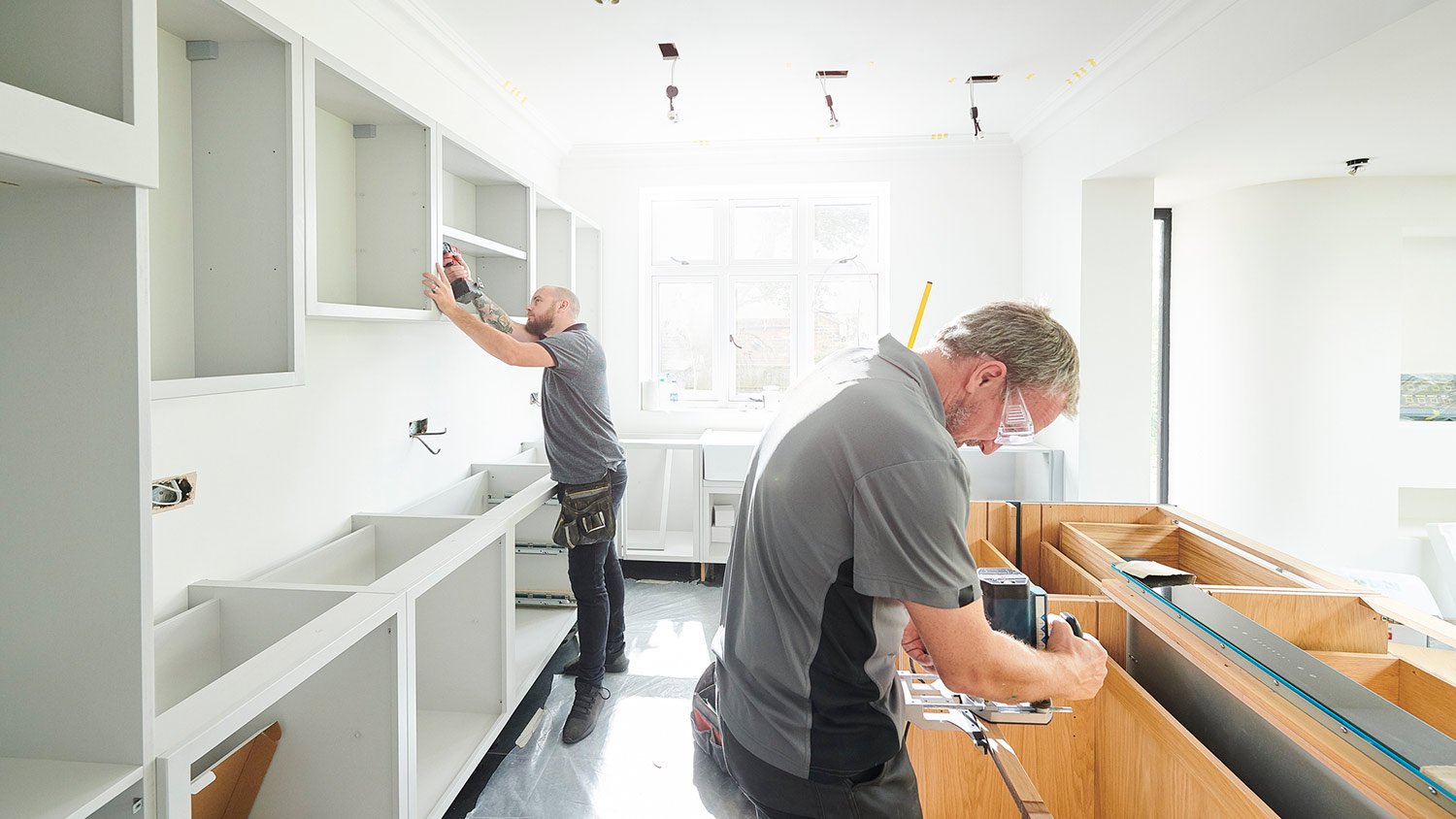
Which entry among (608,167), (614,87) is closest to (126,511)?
(614,87)

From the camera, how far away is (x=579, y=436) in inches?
108

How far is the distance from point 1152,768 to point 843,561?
1.00 metres

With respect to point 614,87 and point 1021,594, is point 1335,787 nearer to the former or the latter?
point 1021,594

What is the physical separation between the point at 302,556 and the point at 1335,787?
7.90 feet

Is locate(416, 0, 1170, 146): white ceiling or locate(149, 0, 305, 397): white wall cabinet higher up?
locate(416, 0, 1170, 146): white ceiling

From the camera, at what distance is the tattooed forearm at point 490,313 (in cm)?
243

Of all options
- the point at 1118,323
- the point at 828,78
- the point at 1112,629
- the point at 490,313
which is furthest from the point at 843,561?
the point at 1118,323

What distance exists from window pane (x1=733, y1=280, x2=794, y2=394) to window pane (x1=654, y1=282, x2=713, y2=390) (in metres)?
0.20

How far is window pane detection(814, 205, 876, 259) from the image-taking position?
15.6 feet

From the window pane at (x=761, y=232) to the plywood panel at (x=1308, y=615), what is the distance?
3669 millimetres

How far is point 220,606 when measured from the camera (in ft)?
5.53

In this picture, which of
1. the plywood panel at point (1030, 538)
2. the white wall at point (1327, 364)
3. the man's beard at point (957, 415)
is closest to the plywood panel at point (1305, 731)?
the man's beard at point (957, 415)

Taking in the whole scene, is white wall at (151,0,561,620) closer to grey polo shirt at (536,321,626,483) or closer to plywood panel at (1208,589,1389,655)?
grey polo shirt at (536,321,626,483)

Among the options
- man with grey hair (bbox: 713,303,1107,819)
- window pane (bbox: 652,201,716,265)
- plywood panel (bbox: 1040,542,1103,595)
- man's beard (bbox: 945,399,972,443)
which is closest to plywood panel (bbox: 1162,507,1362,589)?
plywood panel (bbox: 1040,542,1103,595)
